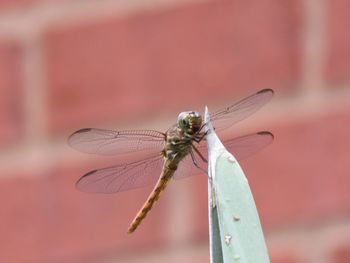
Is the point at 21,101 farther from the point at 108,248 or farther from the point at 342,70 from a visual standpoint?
the point at 342,70

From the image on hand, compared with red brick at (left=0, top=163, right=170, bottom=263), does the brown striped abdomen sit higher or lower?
lower

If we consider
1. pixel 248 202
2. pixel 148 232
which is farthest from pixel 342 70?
pixel 248 202

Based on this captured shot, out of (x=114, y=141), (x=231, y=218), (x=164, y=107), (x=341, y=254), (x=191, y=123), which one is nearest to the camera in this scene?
(x=231, y=218)

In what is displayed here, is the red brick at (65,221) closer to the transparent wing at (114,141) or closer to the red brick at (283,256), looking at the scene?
the red brick at (283,256)

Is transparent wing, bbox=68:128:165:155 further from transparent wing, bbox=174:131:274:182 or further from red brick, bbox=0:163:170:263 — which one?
red brick, bbox=0:163:170:263

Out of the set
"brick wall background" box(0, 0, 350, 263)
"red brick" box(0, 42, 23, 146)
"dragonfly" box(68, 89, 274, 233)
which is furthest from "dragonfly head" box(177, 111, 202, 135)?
"red brick" box(0, 42, 23, 146)

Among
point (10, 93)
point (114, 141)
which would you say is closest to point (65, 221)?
point (10, 93)

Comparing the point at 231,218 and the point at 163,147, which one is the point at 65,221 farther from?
the point at 231,218
